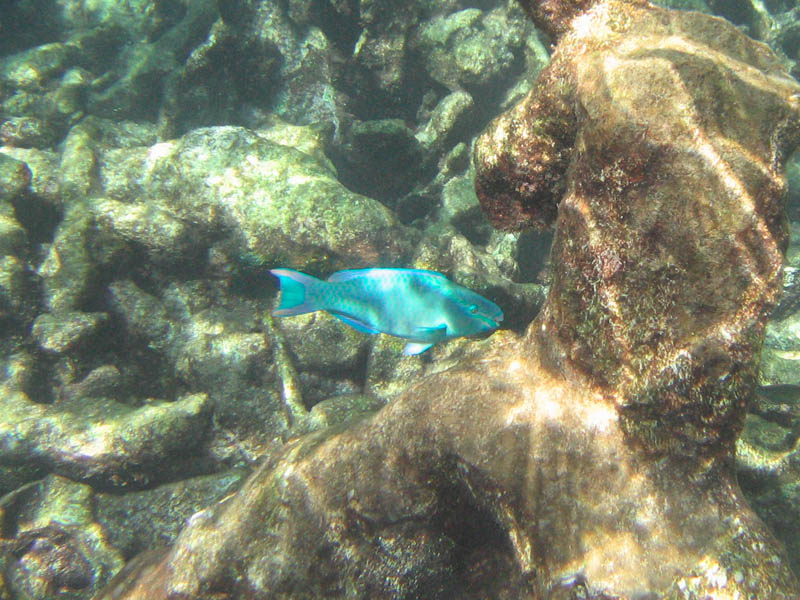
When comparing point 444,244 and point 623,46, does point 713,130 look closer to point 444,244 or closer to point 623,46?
point 623,46

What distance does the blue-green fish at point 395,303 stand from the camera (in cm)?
269

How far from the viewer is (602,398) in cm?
169

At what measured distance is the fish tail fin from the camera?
2656 millimetres

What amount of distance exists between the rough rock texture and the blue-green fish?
0.65 m

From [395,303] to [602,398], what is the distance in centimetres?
145

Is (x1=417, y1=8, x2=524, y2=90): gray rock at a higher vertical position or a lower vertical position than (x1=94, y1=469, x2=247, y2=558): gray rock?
higher

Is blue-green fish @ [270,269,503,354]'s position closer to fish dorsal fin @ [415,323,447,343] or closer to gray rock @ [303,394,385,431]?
fish dorsal fin @ [415,323,447,343]

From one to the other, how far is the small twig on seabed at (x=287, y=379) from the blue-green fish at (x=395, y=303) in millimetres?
1989

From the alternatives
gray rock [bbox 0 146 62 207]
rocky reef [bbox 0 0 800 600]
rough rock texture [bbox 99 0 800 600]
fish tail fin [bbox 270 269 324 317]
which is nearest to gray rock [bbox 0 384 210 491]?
rocky reef [bbox 0 0 800 600]

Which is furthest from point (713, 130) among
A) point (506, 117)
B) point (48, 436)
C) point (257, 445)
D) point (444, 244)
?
point (48, 436)

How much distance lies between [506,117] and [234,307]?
421 centimetres

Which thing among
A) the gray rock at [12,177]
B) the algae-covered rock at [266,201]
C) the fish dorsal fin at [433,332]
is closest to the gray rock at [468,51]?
the algae-covered rock at [266,201]

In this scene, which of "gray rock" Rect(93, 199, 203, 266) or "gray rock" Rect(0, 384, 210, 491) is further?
"gray rock" Rect(93, 199, 203, 266)

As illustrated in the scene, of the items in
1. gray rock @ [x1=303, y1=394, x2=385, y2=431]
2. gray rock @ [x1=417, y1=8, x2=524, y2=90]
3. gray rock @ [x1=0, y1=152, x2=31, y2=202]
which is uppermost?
gray rock @ [x1=417, y1=8, x2=524, y2=90]
